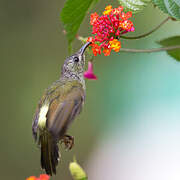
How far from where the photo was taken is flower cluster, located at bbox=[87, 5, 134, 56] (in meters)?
1.15

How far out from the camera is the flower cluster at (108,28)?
115 centimetres

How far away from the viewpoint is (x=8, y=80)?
3.99 metres

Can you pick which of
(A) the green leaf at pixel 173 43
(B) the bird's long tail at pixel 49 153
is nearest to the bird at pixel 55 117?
(B) the bird's long tail at pixel 49 153

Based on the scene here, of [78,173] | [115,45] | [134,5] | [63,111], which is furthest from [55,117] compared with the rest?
[134,5]

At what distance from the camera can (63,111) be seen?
1.16 metres

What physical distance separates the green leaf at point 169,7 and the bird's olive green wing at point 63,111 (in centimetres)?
43

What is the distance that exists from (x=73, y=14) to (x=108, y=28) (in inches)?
6.0

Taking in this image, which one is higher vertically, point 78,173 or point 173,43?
point 173,43

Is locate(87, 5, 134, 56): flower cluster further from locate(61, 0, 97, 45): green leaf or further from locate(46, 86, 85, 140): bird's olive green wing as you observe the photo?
locate(46, 86, 85, 140): bird's olive green wing

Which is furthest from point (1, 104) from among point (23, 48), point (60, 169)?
point (60, 169)

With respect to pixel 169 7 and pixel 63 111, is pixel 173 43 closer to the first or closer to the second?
pixel 169 7

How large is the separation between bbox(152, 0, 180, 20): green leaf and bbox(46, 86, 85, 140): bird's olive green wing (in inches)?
16.8

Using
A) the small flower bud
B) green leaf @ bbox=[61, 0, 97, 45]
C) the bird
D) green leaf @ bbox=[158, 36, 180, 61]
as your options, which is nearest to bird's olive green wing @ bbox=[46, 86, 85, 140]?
the bird

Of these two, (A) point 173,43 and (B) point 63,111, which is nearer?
(B) point 63,111
